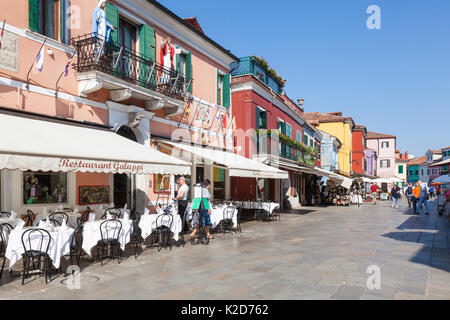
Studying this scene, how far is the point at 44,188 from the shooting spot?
26.4ft

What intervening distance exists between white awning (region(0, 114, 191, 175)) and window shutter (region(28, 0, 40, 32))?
2086 mm

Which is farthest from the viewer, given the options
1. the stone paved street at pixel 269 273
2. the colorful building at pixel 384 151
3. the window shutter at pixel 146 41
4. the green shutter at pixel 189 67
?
the colorful building at pixel 384 151

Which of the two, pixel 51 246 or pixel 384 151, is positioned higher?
pixel 384 151

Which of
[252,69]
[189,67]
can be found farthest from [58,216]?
[252,69]

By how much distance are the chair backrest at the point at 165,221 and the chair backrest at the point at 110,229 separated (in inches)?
48.9

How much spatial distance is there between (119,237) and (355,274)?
426 centimetres

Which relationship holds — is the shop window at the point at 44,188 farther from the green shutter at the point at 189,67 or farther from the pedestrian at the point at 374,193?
the pedestrian at the point at 374,193

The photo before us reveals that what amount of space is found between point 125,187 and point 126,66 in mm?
3448

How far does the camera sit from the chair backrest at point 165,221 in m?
7.88

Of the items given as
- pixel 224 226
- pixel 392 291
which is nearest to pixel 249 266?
pixel 392 291

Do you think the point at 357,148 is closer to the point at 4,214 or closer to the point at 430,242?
the point at 430,242

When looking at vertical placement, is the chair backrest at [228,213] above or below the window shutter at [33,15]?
below

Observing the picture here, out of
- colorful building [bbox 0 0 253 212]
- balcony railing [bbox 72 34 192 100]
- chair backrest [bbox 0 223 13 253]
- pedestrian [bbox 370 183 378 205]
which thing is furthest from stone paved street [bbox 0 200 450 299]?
pedestrian [bbox 370 183 378 205]

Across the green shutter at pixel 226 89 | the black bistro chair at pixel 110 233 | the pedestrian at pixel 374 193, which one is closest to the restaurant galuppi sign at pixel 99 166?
the black bistro chair at pixel 110 233
